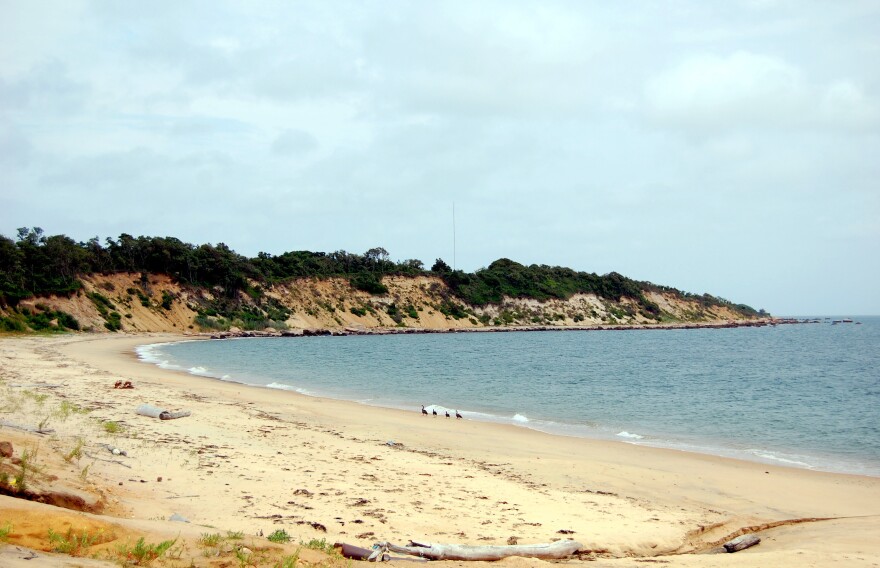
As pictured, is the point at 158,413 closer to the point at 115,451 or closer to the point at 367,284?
the point at 115,451

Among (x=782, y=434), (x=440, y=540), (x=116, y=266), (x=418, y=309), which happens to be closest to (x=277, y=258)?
(x=418, y=309)

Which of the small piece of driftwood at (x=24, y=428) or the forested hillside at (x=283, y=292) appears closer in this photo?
the small piece of driftwood at (x=24, y=428)

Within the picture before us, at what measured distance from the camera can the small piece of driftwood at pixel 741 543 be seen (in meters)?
8.13

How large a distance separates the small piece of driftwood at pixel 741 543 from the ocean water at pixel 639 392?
6.70m

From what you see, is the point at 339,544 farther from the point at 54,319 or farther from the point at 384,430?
the point at 54,319

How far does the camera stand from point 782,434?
17609 mm

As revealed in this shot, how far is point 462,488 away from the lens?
1028 cm

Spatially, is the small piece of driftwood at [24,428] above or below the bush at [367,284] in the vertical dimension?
below

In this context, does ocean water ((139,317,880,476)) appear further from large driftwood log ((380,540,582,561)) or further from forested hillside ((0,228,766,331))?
forested hillside ((0,228,766,331))

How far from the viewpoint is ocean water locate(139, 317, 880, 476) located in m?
16.9

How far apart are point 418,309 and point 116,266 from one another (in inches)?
1757

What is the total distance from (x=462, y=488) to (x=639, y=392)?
60.7ft

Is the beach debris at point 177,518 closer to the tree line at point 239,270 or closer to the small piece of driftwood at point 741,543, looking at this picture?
the small piece of driftwood at point 741,543

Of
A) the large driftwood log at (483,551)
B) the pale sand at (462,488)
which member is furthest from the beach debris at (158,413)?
the large driftwood log at (483,551)
